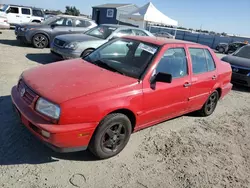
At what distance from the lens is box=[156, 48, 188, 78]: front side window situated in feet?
12.1

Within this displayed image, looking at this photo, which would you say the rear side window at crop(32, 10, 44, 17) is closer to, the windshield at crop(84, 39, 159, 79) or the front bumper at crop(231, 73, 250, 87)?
the front bumper at crop(231, 73, 250, 87)

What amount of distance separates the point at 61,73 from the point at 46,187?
1.55 meters

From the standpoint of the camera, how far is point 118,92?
3.02 meters

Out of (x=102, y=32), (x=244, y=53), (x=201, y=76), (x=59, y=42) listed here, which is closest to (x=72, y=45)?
(x=59, y=42)

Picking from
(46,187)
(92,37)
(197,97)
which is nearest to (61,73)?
(46,187)

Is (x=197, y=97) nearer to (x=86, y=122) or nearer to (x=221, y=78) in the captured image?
(x=221, y=78)

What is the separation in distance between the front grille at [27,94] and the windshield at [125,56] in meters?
1.20

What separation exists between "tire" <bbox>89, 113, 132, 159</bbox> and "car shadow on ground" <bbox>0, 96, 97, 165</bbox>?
0.71ft

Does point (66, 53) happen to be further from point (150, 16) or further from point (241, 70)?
point (150, 16)

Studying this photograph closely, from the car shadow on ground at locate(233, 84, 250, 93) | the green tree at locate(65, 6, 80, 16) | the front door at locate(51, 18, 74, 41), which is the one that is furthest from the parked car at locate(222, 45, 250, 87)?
the green tree at locate(65, 6, 80, 16)

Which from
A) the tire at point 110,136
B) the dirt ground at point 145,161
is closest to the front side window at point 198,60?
the dirt ground at point 145,161

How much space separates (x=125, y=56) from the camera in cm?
388

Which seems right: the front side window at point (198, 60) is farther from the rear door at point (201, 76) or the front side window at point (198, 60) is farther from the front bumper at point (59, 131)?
the front bumper at point (59, 131)

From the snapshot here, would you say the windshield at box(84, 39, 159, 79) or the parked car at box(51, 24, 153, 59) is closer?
the windshield at box(84, 39, 159, 79)
